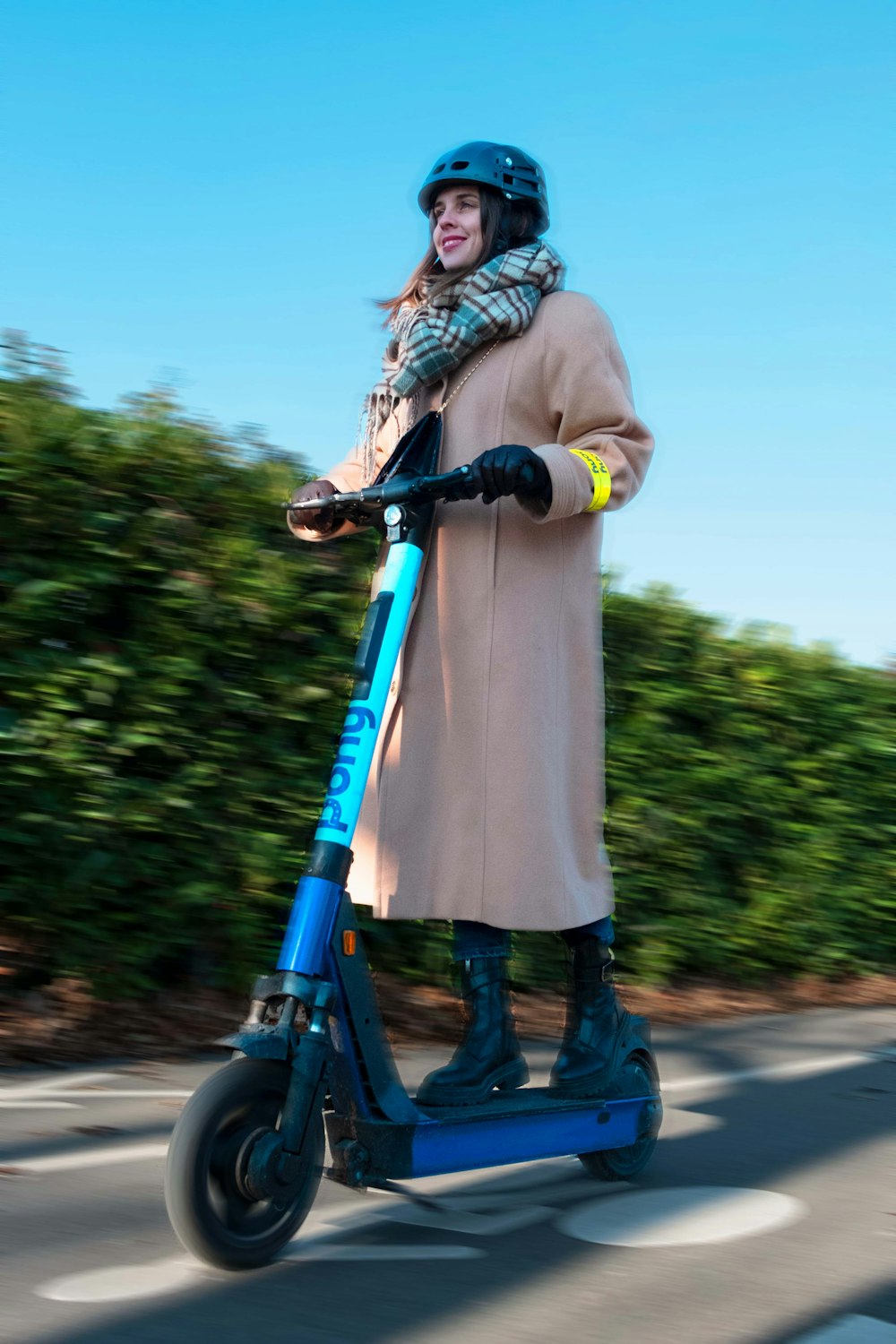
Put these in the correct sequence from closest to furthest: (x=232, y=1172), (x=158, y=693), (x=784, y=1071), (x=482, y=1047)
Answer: (x=232, y=1172) < (x=482, y=1047) < (x=158, y=693) < (x=784, y=1071)

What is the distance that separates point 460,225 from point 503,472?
0.72 meters

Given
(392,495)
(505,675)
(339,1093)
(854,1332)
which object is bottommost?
(854,1332)

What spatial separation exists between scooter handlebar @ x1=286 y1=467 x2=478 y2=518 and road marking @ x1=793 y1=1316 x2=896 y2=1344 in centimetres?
158

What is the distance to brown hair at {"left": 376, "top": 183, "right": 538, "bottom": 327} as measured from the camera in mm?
3057

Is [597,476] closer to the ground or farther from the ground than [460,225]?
closer to the ground

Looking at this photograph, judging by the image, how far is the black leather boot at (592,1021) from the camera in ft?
10.3

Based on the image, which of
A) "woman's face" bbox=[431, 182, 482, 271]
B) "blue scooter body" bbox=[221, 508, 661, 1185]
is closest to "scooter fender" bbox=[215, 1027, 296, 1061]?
"blue scooter body" bbox=[221, 508, 661, 1185]

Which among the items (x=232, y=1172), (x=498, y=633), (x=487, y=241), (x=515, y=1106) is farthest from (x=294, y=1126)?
(x=487, y=241)

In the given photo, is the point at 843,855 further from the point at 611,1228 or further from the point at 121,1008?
the point at 611,1228

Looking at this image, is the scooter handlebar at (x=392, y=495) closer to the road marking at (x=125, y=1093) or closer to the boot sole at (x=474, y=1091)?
the boot sole at (x=474, y=1091)

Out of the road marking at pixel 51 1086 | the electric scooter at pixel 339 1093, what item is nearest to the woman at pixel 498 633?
the electric scooter at pixel 339 1093

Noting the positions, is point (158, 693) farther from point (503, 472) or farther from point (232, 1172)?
point (232, 1172)

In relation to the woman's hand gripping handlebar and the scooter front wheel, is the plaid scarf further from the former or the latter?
the scooter front wheel

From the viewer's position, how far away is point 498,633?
299cm
